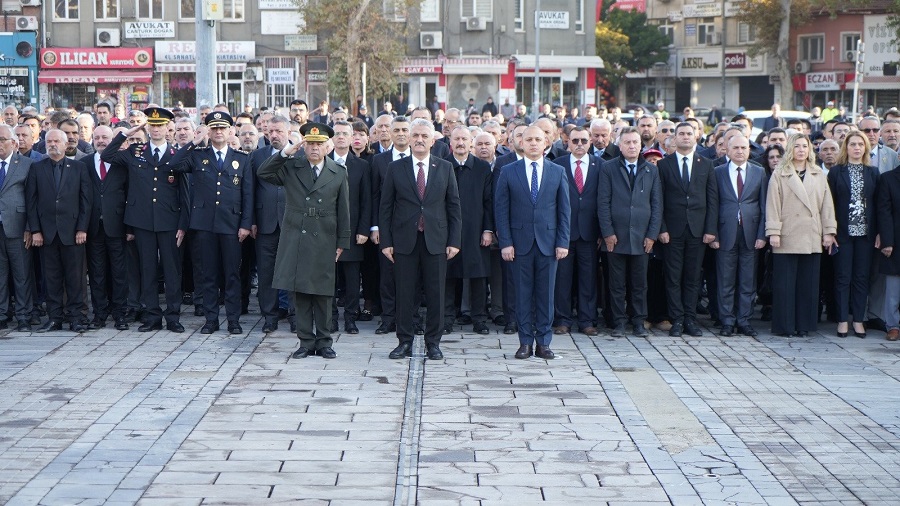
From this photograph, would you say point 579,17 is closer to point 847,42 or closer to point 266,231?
point 847,42

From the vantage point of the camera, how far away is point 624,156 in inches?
503

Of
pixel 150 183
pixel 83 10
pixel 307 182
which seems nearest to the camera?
pixel 307 182

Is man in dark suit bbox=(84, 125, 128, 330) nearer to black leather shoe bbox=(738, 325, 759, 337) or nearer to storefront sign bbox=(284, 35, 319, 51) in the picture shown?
black leather shoe bbox=(738, 325, 759, 337)

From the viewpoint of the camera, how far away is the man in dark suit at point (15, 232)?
1291cm

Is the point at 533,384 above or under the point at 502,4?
under

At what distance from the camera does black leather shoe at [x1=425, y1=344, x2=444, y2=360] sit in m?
11.3

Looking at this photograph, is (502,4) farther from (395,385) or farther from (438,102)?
→ (395,385)

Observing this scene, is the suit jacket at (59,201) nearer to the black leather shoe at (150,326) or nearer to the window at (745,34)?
the black leather shoe at (150,326)

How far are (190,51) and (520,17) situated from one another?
46.0 feet

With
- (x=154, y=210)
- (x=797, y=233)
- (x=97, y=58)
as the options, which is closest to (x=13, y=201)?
(x=154, y=210)

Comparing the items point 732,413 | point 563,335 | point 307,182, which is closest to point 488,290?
point 563,335

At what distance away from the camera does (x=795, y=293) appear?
1304cm

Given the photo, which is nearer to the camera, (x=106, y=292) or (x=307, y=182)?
(x=307, y=182)

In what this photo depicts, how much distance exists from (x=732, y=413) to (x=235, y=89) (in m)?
43.8
